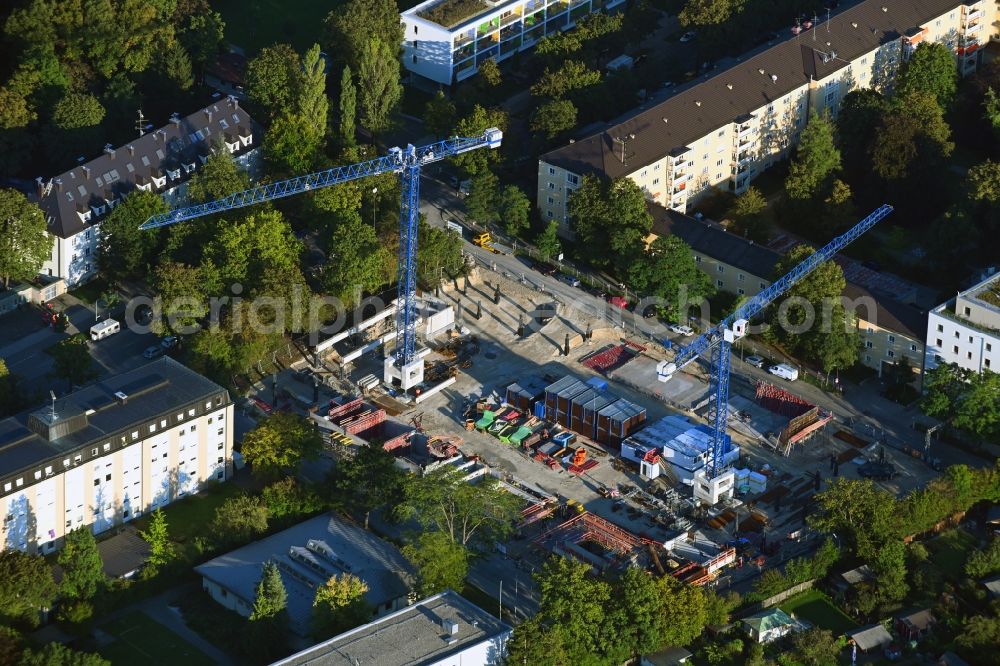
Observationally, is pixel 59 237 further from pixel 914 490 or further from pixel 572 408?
pixel 914 490

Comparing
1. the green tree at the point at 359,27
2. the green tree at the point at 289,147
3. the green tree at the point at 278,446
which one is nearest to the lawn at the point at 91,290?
the green tree at the point at 289,147

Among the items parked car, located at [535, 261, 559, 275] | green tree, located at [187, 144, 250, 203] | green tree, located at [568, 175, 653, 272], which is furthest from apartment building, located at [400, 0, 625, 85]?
green tree, located at [187, 144, 250, 203]

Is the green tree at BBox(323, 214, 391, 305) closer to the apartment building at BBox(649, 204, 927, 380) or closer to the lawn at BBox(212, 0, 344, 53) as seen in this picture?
the apartment building at BBox(649, 204, 927, 380)

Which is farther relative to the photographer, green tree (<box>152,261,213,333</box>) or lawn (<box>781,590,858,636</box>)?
green tree (<box>152,261,213,333</box>)

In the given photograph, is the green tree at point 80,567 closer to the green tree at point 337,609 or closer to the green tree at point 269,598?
the green tree at point 269,598

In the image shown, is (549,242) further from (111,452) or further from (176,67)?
(111,452)
